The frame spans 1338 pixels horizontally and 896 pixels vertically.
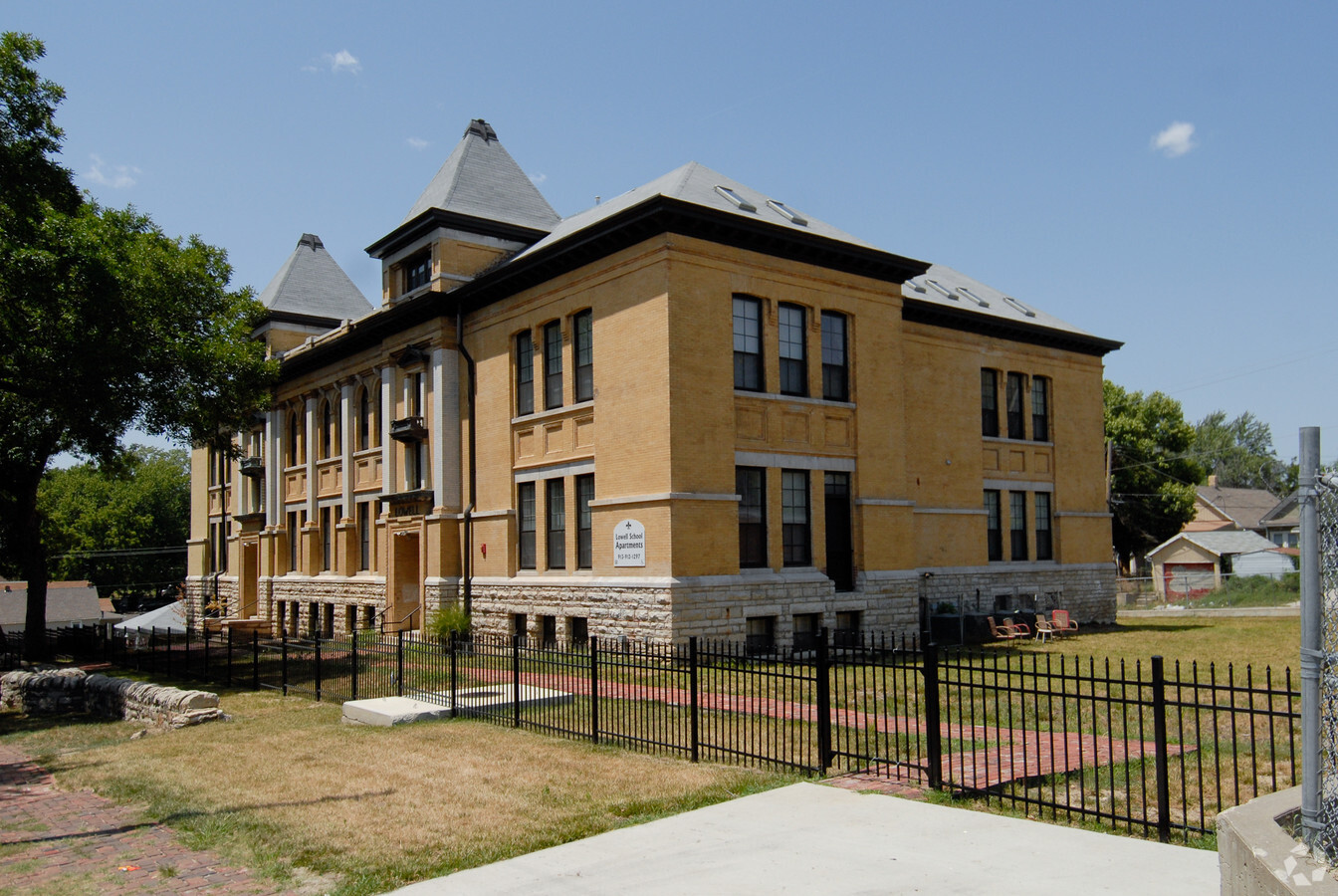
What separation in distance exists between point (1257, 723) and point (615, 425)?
46.1 ft

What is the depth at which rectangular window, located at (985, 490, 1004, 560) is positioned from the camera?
3178 centimetres

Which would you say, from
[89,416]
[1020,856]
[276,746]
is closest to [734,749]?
[1020,856]

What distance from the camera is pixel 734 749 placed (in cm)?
1114

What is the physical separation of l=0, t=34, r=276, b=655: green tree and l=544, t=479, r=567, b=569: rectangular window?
9.46 m

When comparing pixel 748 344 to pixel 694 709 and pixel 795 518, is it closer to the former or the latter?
pixel 795 518

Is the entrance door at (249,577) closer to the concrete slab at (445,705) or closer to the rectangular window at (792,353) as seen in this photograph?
the rectangular window at (792,353)

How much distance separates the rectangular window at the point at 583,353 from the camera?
2467cm

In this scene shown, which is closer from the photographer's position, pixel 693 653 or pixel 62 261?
pixel 693 653

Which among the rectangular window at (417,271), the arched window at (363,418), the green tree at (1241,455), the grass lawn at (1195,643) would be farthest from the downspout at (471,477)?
the green tree at (1241,455)

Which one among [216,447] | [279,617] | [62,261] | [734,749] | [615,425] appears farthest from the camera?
[279,617]

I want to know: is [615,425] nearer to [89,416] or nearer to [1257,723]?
[89,416]

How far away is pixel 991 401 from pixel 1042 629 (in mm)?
7336

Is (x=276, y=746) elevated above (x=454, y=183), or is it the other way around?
(x=454, y=183)

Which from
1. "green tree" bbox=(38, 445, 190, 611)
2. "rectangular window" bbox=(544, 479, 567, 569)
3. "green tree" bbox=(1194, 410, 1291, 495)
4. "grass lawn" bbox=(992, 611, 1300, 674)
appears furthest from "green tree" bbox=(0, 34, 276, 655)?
"green tree" bbox=(1194, 410, 1291, 495)
